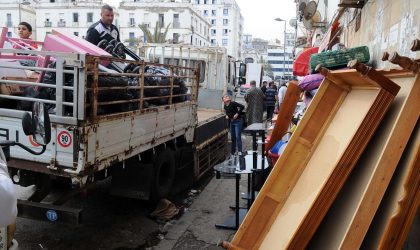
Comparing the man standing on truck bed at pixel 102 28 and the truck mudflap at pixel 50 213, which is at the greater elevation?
the man standing on truck bed at pixel 102 28

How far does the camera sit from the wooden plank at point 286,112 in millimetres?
5262

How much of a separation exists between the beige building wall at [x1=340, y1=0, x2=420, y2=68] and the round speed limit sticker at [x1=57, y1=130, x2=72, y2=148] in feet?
10.4

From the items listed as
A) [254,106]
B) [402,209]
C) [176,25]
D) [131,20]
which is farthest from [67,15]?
[402,209]

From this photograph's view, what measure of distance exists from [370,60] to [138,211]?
379 cm

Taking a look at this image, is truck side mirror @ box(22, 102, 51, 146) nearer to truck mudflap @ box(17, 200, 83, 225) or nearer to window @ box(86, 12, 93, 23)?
truck mudflap @ box(17, 200, 83, 225)

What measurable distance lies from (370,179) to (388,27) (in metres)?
2.77

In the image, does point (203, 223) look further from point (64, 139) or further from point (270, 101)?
point (270, 101)

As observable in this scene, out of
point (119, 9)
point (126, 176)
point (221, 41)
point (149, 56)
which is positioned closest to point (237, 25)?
point (221, 41)

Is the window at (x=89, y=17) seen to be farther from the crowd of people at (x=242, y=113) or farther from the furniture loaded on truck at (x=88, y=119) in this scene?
the furniture loaded on truck at (x=88, y=119)

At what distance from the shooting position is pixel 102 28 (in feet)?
19.8

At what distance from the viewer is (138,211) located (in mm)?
5668

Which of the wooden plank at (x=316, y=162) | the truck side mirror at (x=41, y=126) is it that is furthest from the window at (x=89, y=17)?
the wooden plank at (x=316, y=162)

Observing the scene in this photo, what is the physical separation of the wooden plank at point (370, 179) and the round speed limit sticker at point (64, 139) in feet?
7.66

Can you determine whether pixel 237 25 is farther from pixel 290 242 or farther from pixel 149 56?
pixel 290 242
